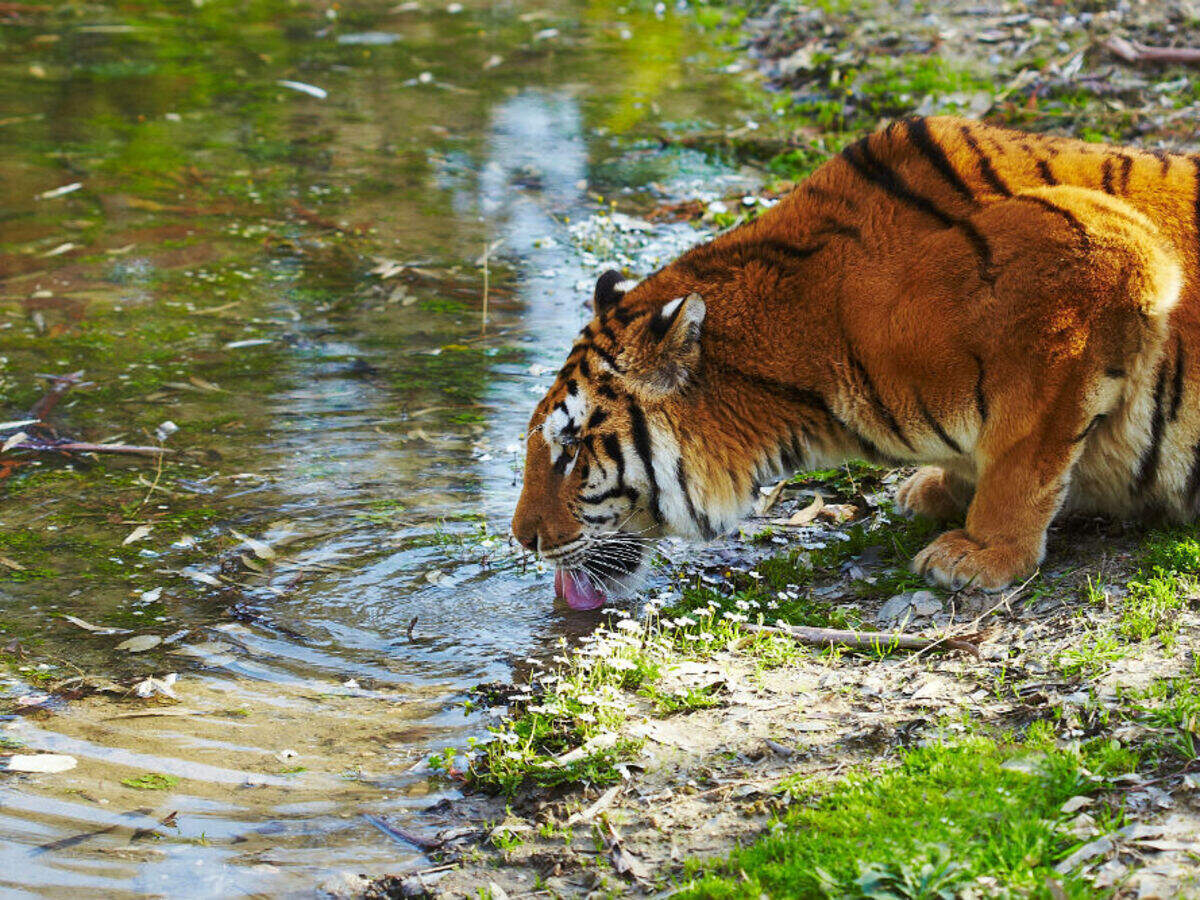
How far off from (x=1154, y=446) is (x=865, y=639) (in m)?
1.09

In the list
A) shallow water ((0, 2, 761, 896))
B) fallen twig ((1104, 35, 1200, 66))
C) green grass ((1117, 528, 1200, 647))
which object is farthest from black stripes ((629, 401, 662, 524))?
fallen twig ((1104, 35, 1200, 66))

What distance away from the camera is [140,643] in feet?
14.7

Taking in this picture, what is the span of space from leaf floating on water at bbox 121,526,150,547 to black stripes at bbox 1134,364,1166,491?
11.8 ft

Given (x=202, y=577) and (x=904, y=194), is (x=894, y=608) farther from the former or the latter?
(x=202, y=577)

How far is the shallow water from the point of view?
→ 3781mm

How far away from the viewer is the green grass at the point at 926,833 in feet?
9.16

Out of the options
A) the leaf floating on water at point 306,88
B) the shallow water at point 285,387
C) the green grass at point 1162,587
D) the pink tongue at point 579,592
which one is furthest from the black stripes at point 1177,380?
the leaf floating on water at point 306,88

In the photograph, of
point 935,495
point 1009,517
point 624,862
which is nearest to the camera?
point 624,862

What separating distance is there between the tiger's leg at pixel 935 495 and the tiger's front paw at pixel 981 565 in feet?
1.55

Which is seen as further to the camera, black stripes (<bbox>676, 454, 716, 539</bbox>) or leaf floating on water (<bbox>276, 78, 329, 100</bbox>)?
leaf floating on water (<bbox>276, 78, 329, 100</bbox>)

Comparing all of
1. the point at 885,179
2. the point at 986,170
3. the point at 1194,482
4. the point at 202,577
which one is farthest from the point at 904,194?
the point at 202,577

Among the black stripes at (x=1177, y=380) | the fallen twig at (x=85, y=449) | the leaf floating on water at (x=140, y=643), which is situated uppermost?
the black stripes at (x=1177, y=380)

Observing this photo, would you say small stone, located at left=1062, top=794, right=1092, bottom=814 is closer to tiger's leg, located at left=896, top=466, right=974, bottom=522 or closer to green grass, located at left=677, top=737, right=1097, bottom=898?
green grass, located at left=677, top=737, right=1097, bottom=898

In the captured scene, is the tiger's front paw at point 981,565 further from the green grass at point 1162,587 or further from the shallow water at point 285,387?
the shallow water at point 285,387
